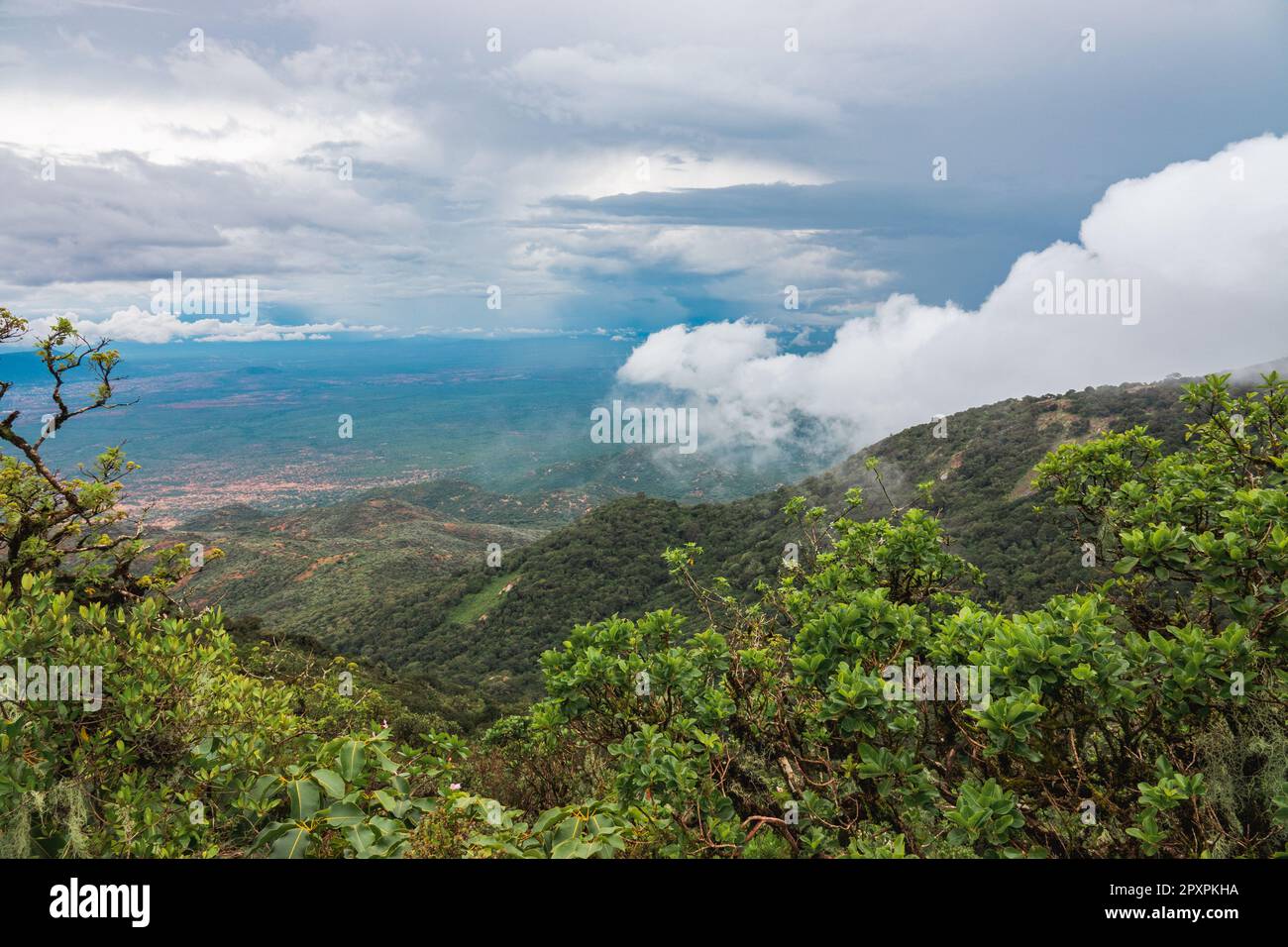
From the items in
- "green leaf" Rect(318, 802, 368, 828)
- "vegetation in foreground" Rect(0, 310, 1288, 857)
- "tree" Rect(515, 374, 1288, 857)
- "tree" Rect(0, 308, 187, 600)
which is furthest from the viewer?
"tree" Rect(0, 308, 187, 600)

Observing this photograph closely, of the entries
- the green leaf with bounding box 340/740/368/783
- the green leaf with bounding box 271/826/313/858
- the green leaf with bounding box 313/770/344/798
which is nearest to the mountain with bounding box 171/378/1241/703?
the green leaf with bounding box 340/740/368/783

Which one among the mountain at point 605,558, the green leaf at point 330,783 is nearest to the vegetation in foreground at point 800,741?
the green leaf at point 330,783

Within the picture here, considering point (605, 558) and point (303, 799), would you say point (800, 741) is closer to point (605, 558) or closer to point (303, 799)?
point (303, 799)

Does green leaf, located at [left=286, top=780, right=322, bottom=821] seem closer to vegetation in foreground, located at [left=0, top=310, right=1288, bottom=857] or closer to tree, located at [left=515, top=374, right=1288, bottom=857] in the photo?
vegetation in foreground, located at [left=0, top=310, right=1288, bottom=857]

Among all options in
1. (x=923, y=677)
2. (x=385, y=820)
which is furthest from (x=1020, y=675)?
(x=385, y=820)

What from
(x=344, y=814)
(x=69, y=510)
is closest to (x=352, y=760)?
(x=344, y=814)
